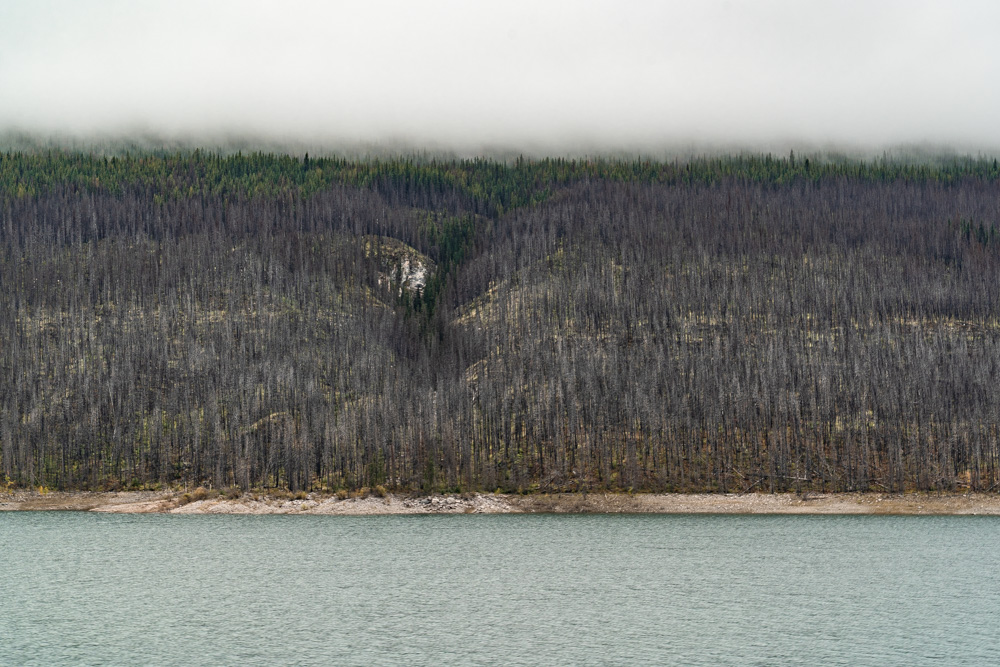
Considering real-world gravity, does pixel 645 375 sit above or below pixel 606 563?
above

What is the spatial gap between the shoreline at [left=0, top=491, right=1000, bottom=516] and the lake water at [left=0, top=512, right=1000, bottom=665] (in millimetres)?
33479

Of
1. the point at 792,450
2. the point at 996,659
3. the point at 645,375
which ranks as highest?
the point at 645,375

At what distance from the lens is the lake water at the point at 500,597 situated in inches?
2060

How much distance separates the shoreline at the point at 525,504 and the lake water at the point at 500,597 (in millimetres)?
33479

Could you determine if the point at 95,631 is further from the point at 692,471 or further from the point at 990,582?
the point at 692,471

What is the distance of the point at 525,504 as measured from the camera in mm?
148875

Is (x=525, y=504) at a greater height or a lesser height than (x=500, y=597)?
greater

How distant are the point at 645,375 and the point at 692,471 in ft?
101

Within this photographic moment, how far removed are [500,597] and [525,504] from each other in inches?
3195

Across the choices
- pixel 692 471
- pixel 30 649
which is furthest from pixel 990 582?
pixel 692 471

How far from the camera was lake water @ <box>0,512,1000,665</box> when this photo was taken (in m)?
52.3

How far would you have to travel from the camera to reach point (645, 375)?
614 ft

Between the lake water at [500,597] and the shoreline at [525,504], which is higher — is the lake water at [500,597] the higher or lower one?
the lower one

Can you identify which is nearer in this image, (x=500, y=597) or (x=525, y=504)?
(x=500, y=597)
